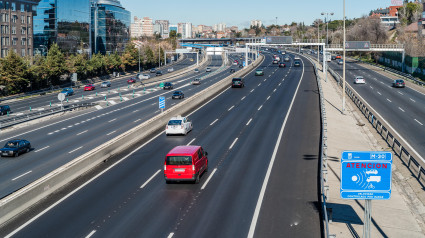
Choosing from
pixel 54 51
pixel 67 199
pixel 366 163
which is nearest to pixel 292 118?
pixel 67 199

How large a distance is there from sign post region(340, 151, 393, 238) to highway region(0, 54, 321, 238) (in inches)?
172

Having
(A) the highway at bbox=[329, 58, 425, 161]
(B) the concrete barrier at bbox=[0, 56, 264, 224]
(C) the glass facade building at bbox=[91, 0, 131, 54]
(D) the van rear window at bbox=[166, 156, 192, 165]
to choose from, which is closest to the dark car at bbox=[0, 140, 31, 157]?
(B) the concrete barrier at bbox=[0, 56, 264, 224]

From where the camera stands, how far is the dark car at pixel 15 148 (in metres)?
33.2

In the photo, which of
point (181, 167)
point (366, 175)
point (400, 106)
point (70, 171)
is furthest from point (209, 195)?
point (400, 106)

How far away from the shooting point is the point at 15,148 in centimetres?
3334

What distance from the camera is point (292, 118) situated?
144ft

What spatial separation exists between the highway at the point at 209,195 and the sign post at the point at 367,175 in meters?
4.38

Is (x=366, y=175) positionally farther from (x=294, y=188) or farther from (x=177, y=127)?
(x=177, y=127)

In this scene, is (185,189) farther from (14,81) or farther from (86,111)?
(14,81)

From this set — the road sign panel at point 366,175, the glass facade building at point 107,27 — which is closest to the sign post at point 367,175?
the road sign panel at point 366,175

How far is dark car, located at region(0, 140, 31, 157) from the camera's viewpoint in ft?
109

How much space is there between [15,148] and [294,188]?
21.3 meters

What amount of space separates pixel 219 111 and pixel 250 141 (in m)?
15.4

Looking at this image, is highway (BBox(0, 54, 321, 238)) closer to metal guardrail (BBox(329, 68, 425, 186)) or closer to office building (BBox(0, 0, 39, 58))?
metal guardrail (BBox(329, 68, 425, 186))
